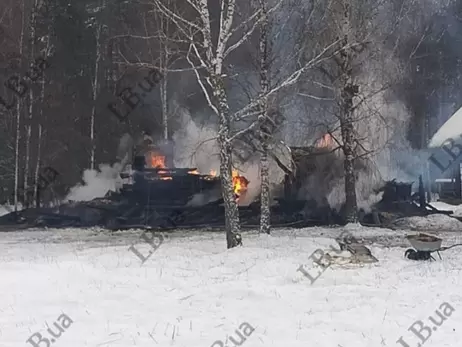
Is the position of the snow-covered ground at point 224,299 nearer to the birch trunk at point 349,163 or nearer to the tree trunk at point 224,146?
the tree trunk at point 224,146

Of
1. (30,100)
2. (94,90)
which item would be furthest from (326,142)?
(30,100)

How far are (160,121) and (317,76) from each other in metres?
10.5

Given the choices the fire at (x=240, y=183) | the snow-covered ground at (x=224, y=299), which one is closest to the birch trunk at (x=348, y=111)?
the fire at (x=240, y=183)

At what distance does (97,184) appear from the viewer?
26672 mm

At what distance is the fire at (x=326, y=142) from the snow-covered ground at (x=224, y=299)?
964 centimetres

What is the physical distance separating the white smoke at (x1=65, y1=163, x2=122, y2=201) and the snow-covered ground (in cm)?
1357

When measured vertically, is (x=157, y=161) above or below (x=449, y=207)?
above

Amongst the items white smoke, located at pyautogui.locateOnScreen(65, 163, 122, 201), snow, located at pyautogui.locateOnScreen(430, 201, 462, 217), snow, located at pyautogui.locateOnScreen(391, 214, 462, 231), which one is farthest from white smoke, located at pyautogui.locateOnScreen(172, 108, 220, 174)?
snow, located at pyautogui.locateOnScreen(430, 201, 462, 217)

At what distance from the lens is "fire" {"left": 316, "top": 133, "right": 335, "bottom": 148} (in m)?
21.5

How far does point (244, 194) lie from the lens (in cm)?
2369

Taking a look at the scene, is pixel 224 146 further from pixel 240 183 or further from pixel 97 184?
pixel 97 184

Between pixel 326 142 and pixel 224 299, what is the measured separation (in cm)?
1488

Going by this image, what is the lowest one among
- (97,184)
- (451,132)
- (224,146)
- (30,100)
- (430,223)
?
(430,223)

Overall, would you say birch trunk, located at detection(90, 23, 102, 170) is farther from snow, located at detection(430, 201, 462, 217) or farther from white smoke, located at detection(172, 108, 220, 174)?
snow, located at detection(430, 201, 462, 217)
